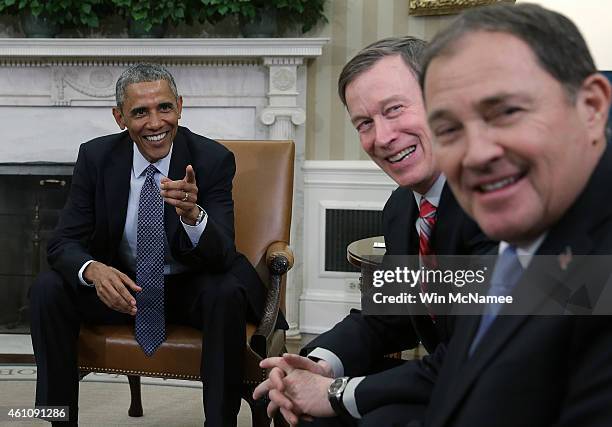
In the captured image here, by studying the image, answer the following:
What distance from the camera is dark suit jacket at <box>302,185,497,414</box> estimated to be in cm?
129

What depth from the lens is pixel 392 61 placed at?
4.95 feet

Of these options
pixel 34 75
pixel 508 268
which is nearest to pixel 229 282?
pixel 508 268

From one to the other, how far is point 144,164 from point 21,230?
1.99 m

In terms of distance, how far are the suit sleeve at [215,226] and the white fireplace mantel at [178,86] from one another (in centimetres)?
144

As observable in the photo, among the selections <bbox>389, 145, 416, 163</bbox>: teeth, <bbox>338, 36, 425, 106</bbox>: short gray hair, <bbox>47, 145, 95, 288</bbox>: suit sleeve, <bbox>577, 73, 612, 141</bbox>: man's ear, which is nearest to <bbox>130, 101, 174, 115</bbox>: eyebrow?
<bbox>47, 145, 95, 288</bbox>: suit sleeve

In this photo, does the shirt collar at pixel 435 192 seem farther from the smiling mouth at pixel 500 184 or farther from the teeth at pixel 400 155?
the smiling mouth at pixel 500 184

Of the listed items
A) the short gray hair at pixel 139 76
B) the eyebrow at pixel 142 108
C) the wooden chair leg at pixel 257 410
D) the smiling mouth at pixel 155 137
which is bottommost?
the wooden chair leg at pixel 257 410

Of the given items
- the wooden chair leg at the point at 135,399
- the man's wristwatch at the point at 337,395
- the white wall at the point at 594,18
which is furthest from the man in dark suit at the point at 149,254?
the white wall at the point at 594,18

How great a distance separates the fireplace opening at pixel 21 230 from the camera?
4070 millimetres

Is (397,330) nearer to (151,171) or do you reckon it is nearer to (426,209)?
(426,209)

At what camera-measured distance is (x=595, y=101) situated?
0.81 m

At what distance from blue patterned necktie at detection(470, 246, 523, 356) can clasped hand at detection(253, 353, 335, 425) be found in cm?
50

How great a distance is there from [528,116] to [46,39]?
3477 mm

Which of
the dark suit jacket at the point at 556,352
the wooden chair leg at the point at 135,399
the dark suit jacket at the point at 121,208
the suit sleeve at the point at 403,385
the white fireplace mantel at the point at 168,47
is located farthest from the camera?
the white fireplace mantel at the point at 168,47
